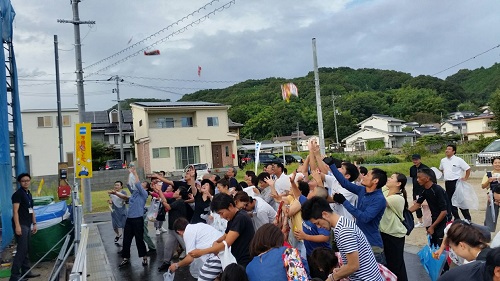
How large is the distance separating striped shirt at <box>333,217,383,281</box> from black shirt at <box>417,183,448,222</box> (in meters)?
2.39

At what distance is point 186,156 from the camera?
34312 mm

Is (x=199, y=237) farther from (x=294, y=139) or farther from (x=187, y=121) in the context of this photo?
(x=294, y=139)

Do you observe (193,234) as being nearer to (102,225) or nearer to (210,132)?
(102,225)

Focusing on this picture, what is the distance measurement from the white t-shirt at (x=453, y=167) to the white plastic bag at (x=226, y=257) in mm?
6220

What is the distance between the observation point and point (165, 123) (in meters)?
34.4

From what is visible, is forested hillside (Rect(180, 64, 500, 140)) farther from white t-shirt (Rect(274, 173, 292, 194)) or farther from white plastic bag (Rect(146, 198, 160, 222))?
white t-shirt (Rect(274, 173, 292, 194))

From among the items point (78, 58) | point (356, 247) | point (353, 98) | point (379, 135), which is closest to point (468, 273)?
point (356, 247)

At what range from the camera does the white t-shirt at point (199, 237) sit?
4402 mm

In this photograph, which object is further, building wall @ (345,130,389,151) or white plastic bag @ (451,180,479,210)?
building wall @ (345,130,389,151)

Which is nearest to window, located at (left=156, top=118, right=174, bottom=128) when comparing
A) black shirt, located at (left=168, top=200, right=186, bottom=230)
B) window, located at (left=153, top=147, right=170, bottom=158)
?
window, located at (left=153, top=147, right=170, bottom=158)

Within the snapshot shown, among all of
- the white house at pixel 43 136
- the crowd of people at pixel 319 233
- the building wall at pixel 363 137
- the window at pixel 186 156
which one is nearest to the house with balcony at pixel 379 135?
the building wall at pixel 363 137

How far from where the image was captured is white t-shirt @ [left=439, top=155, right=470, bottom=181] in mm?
8445

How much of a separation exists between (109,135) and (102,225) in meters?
30.9

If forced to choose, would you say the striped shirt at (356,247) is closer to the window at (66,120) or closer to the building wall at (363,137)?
the window at (66,120)
